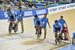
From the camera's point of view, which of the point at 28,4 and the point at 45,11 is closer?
the point at 45,11

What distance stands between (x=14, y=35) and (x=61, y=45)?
4.02 metres

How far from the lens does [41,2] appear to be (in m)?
32.2

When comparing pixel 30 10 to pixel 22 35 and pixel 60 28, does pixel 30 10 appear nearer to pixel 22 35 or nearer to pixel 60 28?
pixel 22 35

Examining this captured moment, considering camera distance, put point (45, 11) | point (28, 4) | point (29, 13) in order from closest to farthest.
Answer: point (29, 13)
point (45, 11)
point (28, 4)

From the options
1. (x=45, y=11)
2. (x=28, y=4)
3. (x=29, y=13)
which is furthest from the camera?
(x=28, y=4)

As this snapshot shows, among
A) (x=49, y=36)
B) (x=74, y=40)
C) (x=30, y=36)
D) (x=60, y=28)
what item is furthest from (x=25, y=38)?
(x=74, y=40)

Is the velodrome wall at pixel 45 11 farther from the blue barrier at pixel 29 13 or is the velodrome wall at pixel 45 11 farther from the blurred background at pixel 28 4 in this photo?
the blurred background at pixel 28 4

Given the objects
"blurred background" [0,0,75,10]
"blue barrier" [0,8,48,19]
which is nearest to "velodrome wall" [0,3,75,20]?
"blue barrier" [0,8,48,19]

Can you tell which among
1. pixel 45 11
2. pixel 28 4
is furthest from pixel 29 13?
pixel 28 4

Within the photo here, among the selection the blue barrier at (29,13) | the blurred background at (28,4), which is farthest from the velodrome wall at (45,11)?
the blurred background at (28,4)

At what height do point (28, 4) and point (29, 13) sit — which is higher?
point (28, 4)

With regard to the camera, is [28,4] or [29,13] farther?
[28,4]

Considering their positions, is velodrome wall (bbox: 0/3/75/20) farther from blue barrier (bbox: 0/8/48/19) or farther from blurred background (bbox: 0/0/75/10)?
blurred background (bbox: 0/0/75/10)

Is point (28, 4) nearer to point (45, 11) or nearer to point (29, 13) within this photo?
point (45, 11)
